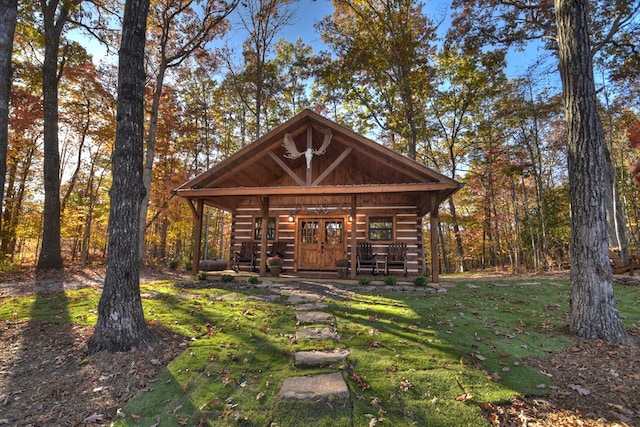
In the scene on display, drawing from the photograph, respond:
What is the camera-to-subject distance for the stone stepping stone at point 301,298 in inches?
251

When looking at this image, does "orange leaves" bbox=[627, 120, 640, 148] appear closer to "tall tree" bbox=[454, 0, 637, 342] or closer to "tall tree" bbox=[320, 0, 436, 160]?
"tall tree" bbox=[320, 0, 436, 160]

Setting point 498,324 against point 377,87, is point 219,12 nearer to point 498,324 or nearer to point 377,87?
point 377,87

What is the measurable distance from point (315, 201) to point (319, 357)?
8.93 m

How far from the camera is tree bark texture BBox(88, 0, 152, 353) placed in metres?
3.82

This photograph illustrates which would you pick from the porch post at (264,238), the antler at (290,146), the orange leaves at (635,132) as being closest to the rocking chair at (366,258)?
the porch post at (264,238)

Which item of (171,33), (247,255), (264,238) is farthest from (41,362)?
(171,33)

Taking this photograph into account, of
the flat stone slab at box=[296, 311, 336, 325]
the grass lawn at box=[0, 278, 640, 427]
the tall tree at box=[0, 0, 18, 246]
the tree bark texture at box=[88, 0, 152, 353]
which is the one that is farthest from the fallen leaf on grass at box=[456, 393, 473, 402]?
the tall tree at box=[0, 0, 18, 246]

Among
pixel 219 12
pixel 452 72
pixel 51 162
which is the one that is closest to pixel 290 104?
pixel 219 12

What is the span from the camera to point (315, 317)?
5.10m

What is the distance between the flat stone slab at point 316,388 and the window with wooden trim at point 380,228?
8860 mm

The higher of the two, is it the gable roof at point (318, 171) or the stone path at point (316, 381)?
the gable roof at point (318, 171)

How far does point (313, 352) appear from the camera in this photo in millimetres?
3602

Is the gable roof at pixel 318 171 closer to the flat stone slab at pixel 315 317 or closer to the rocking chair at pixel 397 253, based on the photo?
the rocking chair at pixel 397 253

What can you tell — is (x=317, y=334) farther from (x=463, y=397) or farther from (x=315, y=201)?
(x=315, y=201)
